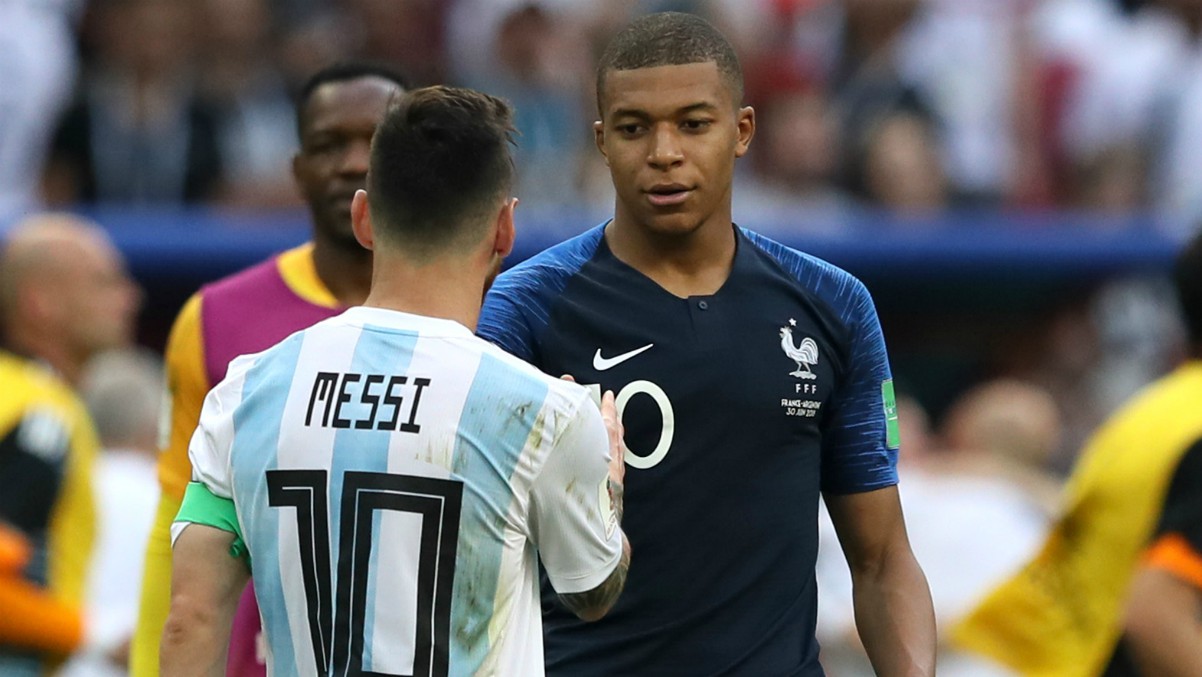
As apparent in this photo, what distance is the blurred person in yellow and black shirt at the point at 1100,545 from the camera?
5008 mm

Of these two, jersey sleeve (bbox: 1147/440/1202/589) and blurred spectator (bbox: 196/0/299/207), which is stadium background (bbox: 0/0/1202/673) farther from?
jersey sleeve (bbox: 1147/440/1202/589)

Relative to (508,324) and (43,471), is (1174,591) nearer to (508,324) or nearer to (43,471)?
(508,324)

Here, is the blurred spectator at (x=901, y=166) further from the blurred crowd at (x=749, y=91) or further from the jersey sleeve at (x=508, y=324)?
the jersey sleeve at (x=508, y=324)

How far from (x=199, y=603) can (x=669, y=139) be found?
1290 millimetres

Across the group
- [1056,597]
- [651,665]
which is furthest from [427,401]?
[1056,597]

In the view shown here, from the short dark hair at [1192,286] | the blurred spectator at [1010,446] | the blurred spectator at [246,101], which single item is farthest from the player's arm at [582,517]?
the blurred spectator at [246,101]

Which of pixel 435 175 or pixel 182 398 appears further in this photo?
pixel 182 398

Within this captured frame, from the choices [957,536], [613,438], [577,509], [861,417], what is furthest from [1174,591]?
[957,536]

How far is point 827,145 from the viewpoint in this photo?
1106 centimetres

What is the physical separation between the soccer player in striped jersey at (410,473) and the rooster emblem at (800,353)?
68 centimetres

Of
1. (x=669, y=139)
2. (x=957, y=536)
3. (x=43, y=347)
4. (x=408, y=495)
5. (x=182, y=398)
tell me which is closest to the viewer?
(x=408, y=495)

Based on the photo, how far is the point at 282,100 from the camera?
10742 mm

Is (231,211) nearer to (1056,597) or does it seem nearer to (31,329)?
(31,329)

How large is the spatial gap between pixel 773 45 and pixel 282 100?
9.15 ft
